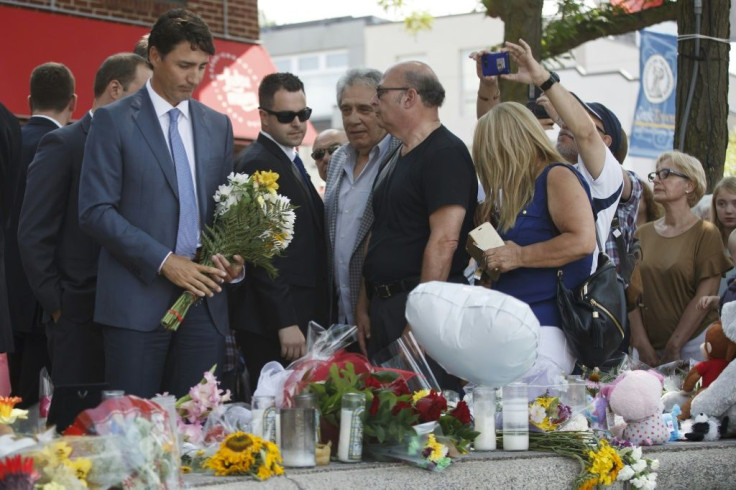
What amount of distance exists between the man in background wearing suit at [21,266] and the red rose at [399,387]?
2.40 metres

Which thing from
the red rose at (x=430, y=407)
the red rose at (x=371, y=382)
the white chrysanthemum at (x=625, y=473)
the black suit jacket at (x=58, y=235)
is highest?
the black suit jacket at (x=58, y=235)

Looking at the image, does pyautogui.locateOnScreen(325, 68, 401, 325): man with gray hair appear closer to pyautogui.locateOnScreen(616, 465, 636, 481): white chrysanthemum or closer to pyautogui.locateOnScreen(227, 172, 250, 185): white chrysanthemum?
pyautogui.locateOnScreen(227, 172, 250, 185): white chrysanthemum

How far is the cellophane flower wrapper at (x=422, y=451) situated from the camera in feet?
13.6

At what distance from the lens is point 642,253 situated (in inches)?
309

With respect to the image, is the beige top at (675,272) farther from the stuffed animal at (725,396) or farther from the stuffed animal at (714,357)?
the stuffed animal at (725,396)

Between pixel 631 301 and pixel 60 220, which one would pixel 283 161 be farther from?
pixel 631 301

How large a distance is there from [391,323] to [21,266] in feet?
6.85

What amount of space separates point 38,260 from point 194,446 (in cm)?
152

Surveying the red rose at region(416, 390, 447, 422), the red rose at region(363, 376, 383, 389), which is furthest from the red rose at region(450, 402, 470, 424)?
the red rose at region(363, 376, 383, 389)

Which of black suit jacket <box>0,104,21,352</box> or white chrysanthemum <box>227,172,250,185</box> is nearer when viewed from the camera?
white chrysanthemum <box>227,172,250,185</box>

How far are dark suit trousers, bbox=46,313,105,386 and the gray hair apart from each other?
2010 millimetres

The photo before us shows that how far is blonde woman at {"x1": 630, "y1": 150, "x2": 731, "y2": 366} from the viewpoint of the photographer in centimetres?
757

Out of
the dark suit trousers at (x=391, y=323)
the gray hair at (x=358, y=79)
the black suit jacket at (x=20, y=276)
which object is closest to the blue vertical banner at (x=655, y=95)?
the gray hair at (x=358, y=79)

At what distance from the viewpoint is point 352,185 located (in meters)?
6.38
